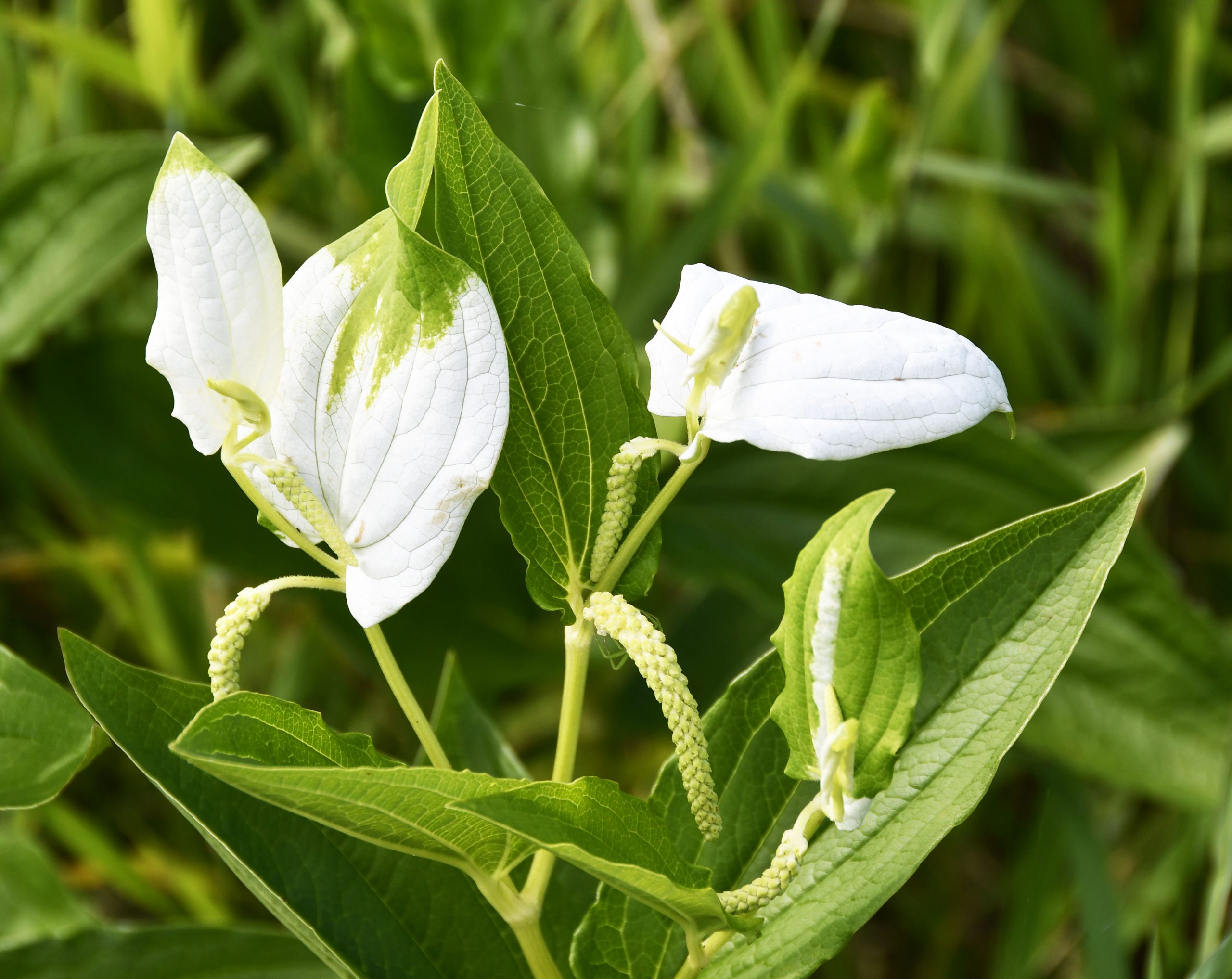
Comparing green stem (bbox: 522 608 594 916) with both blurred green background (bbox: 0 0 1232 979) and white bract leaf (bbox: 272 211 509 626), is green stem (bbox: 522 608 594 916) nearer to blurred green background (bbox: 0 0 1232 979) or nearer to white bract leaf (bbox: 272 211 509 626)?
white bract leaf (bbox: 272 211 509 626)

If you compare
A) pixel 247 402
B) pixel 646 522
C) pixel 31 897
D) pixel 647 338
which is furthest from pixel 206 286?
pixel 647 338

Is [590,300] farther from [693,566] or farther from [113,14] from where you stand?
[113,14]

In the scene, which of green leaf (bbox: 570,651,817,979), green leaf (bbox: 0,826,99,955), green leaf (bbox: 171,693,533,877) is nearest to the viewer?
green leaf (bbox: 171,693,533,877)

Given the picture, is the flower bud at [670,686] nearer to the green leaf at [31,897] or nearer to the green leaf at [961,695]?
the green leaf at [961,695]

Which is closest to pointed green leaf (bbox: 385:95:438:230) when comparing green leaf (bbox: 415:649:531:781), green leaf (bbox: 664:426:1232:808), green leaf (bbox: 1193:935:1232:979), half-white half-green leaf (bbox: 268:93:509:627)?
half-white half-green leaf (bbox: 268:93:509:627)

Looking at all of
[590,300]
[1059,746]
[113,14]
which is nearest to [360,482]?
[590,300]

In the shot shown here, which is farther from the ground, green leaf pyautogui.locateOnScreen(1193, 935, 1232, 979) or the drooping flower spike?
the drooping flower spike
